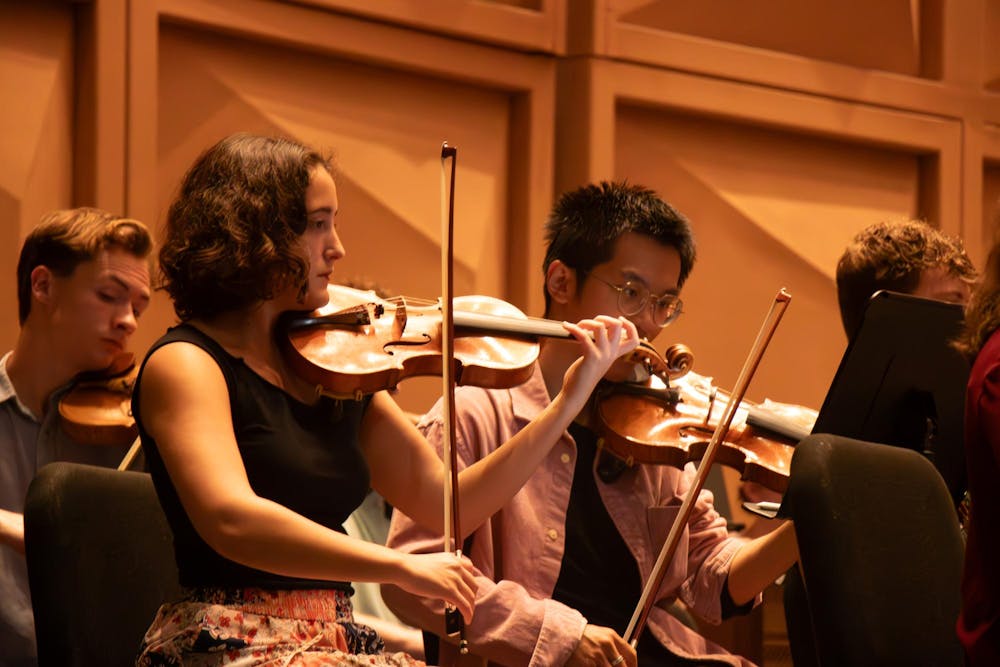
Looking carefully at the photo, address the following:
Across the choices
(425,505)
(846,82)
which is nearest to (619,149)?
(846,82)

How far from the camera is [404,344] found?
203 centimetres

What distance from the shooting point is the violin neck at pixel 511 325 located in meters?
2.15

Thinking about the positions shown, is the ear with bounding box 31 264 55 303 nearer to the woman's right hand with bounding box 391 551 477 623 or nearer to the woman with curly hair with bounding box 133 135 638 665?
the woman with curly hair with bounding box 133 135 638 665

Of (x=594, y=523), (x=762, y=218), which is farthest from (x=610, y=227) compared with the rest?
(x=762, y=218)

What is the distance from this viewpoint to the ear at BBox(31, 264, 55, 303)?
2.63m

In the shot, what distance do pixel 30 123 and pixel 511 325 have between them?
1.41 metres

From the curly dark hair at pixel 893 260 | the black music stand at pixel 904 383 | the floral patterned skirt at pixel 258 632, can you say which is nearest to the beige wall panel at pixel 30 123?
the floral patterned skirt at pixel 258 632

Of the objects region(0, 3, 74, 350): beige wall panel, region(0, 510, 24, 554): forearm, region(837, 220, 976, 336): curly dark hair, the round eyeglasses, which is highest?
region(0, 3, 74, 350): beige wall panel

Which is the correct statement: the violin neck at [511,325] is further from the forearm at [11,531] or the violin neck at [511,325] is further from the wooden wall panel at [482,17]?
the wooden wall panel at [482,17]

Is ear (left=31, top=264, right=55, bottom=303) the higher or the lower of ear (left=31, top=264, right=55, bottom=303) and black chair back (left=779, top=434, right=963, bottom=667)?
the higher

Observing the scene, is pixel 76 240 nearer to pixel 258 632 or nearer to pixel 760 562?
pixel 258 632

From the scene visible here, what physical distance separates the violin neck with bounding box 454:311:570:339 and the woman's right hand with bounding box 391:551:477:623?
606 millimetres

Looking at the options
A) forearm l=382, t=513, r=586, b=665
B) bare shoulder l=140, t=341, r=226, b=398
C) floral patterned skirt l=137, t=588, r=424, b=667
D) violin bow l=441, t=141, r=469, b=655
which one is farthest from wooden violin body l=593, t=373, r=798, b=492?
bare shoulder l=140, t=341, r=226, b=398

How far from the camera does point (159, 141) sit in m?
3.26
